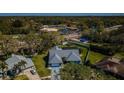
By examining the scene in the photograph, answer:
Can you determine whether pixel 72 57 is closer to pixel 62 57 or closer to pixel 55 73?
pixel 62 57

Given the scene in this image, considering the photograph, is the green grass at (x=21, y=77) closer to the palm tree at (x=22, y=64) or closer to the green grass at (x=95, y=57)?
the palm tree at (x=22, y=64)

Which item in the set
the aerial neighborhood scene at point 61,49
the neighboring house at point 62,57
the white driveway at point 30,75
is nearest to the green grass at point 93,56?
the aerial neighborhood scene at point 61,49

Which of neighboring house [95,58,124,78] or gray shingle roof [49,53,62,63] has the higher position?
gray shingle roof [49,53,62,63]

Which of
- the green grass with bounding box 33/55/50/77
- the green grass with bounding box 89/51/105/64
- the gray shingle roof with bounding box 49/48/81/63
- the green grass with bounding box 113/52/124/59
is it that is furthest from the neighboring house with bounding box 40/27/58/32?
the green grass with bounding box 113/52/124/59

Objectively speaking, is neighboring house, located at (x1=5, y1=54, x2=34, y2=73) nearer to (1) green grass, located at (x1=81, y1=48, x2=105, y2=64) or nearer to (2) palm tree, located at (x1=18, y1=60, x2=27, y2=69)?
(2) palm tree, located at (x1=18, y1=60, x2=27, y2=69)

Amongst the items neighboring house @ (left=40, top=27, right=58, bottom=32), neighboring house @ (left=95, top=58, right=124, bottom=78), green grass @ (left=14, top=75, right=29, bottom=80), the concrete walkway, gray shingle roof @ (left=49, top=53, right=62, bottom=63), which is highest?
neighboring house @ (left=40, top=27, right=58, bottom=32)
